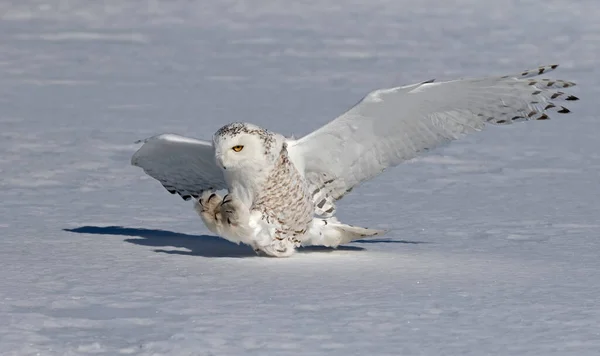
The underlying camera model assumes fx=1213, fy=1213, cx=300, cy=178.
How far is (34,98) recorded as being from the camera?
10219mm

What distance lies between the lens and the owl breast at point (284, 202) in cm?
458

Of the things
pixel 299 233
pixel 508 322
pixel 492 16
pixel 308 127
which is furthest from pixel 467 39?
pixel 508 322

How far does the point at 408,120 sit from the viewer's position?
4.84 m

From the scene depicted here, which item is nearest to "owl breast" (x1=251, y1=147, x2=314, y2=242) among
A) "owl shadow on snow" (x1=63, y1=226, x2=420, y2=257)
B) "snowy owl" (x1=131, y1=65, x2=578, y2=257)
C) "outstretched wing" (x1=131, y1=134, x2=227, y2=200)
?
"snowy owl" (x1=131, y1=65, x2=578, y2=257)

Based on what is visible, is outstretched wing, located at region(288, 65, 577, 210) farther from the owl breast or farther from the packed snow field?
the packed snow field

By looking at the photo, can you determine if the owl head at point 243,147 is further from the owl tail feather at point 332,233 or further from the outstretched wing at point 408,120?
the owl tail feather at point 332,233

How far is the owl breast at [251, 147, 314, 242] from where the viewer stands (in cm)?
458

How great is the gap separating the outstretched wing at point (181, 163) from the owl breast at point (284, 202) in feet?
1.35

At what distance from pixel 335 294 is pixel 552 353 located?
3.04 ft

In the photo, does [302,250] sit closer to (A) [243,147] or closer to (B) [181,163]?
(B) [181,163]

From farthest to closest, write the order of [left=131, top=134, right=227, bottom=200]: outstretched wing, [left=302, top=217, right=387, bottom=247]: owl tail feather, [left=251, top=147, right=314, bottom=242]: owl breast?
[left=131, top=134, right=227, bottom=200]: outstretched wing → [left=302, top=217, right=387, bottom=247]: owl tail feather → [left=251, top=147, right=314, bottom=242]: owl breast

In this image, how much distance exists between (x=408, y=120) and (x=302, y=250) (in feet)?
2.37

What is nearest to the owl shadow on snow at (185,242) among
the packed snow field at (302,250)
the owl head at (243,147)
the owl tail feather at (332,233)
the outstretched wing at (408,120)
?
the packed snow field at (302,250)

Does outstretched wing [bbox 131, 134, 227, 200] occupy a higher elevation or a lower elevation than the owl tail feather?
higher
